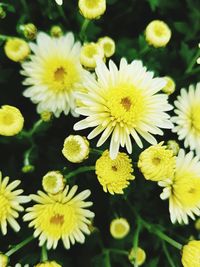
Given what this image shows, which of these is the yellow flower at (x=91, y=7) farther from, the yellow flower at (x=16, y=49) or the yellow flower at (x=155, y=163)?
the yellow flower at (x=155, y=163)

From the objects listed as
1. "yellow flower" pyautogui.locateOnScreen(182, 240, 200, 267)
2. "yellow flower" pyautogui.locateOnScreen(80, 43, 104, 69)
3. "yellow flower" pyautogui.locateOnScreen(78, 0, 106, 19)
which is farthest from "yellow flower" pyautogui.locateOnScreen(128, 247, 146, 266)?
"yellow flower" pyautogui.locateOnScreen(78, 0, 106, 19)

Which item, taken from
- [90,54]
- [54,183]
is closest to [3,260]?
[54,183]

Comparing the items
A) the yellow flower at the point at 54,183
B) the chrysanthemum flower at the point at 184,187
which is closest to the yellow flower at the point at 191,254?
the chrysanthemum flower at the point at 184,187

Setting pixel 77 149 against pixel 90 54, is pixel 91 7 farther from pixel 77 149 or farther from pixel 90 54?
pixel 77 149

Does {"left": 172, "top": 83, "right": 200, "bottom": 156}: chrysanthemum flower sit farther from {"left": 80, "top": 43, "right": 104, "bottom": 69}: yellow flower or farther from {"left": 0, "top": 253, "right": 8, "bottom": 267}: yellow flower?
{"left": 0, "top": 253, "right": 8, "bottom": 267}: yellow flower

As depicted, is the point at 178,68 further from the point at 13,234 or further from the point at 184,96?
the point at 13,234

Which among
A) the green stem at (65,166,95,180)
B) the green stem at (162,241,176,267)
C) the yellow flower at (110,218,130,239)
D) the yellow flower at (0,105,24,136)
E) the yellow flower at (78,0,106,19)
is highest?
the yellow flower at (78,0,106,19)
